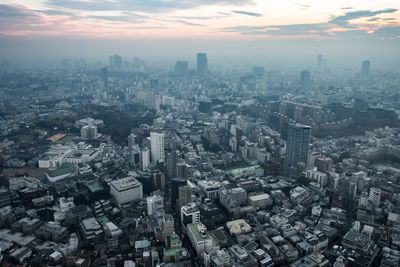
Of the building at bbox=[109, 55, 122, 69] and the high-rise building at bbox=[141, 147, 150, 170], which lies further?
the building at bbox=[109, 55, 122, 69]

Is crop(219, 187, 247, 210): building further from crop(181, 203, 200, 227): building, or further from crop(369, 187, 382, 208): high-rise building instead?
crop(369, 187, 382, 208): high-rise building

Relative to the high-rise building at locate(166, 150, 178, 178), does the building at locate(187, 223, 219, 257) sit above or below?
below

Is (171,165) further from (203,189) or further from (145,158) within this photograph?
(203,189)

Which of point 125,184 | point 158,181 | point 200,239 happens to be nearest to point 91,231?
point 125,184

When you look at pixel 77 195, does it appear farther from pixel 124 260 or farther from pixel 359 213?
pixel 359 213

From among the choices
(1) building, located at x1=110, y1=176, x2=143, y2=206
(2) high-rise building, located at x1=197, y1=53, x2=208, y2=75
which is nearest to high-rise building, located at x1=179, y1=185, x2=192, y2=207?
(1) building, located at x1=110, y1=176, x2=143, y2=206

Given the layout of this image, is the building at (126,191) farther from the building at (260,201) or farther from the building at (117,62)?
the building at (117,62)

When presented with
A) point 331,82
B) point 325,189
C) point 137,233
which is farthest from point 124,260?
point 331,82
